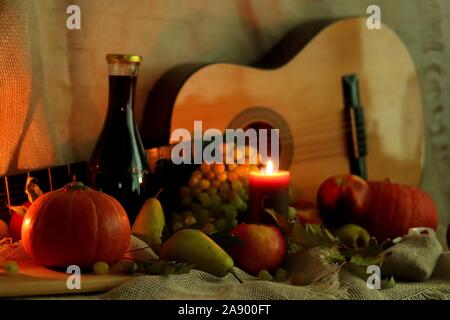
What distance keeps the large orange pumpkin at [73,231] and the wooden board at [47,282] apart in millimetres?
25

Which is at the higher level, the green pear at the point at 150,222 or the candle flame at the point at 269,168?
the candle flame at the point at 269,168

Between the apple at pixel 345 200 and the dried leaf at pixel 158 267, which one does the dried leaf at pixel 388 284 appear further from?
the apple at pixel 345 200

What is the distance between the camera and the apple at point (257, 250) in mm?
1084

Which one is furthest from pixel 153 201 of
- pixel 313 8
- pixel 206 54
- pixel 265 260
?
pixel 313 8

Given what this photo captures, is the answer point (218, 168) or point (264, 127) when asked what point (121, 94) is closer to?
point (218, 168)

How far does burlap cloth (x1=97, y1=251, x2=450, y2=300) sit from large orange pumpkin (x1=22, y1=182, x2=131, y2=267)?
0.10m

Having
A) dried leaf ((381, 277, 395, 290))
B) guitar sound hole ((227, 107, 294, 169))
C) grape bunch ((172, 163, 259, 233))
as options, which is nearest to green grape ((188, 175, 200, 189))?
grape bunch ((172, 163, 259, 233))

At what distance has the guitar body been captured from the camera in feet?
5.07

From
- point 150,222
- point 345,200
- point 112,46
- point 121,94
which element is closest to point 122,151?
point 121,94

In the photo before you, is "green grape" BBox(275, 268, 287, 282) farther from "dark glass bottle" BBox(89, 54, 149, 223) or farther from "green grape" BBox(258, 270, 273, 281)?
"dark glass bottle" BBox(89, 54, 149, 223)

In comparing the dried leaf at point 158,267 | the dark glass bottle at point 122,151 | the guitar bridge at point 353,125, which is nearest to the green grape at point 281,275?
the dried leaf at point 158,267

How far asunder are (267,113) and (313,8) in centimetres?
42
